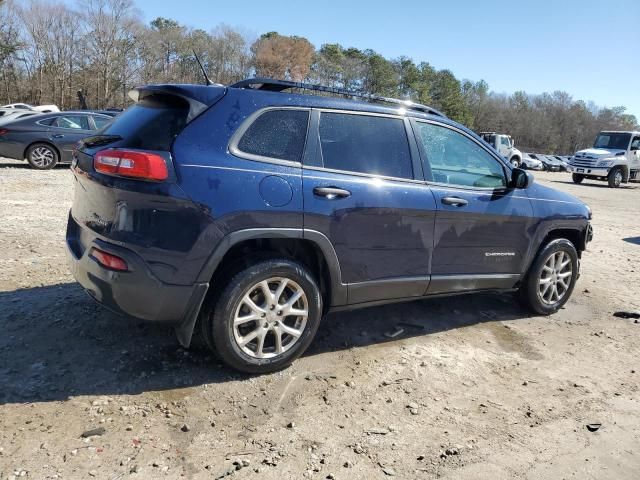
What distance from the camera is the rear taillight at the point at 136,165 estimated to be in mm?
2842

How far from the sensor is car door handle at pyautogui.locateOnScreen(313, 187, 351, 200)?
327cm

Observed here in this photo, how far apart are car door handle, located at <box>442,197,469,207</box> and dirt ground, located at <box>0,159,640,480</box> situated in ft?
3.67

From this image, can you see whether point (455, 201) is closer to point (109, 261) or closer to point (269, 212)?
point (269, 212)

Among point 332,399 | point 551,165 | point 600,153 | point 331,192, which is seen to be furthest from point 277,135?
point 551,165

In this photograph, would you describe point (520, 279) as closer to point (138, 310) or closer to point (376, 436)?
point (376, 436)

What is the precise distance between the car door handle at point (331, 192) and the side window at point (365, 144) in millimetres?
180

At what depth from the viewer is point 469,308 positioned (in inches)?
195

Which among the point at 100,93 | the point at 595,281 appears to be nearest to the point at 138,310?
the point at 595,281

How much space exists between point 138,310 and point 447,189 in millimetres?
2447

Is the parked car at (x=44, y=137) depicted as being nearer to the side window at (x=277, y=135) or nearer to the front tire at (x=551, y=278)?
the side window at (x=277, y=135)

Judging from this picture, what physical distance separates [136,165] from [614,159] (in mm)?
24853

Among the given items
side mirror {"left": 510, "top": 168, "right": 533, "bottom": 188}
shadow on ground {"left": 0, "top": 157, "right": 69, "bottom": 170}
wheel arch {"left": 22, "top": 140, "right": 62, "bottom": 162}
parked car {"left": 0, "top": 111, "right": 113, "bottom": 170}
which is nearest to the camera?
side mirror {"left": 510, "top": 168, "right": 533, "bottom": 188}

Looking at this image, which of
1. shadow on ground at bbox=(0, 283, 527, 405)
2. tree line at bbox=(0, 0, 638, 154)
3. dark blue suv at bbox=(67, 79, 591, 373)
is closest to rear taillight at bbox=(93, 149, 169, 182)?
dark blue suv at bbox=(67, 79, 591, 373)

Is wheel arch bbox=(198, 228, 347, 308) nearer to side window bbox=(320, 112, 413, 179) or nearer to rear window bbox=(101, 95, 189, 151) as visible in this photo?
side window bbox=(320, 112, 413, 179)
